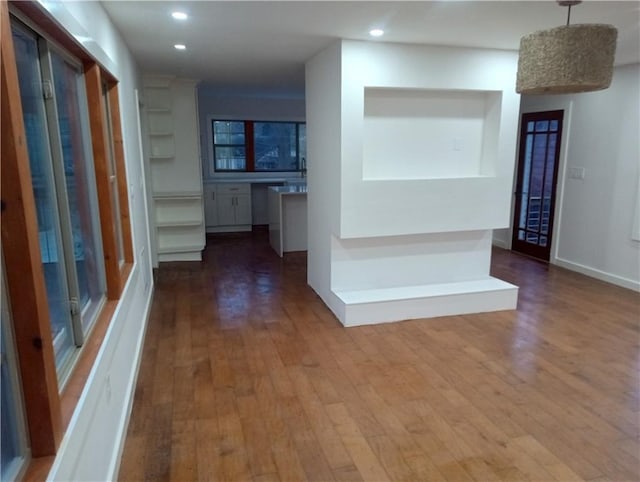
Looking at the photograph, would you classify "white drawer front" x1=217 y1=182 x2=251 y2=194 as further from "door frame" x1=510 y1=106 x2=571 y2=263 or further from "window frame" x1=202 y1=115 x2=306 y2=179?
"door frame" x1=510 y1=106 x2=571 y2=263

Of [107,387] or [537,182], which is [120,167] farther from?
[537,182]

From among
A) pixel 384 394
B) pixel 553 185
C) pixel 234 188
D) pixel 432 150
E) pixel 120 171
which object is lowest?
pixel 384 394

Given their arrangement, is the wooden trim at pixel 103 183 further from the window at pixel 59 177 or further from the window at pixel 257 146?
the window at pixel 257 146

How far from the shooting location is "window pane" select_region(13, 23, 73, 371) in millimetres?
1553

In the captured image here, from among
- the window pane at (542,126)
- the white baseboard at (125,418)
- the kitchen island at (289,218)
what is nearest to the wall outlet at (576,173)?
the window pane at (542,126)

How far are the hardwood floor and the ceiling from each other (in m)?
2.37

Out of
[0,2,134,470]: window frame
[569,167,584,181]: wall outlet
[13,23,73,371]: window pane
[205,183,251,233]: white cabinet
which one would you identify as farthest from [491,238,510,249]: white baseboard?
[0,2,134,470]: window frame

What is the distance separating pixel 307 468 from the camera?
213cm

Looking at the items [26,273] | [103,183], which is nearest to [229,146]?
[103,183]

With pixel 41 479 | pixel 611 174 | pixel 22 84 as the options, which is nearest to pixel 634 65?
pixel 611 174

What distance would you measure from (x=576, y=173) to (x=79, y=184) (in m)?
5.50

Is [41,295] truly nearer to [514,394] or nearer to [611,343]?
[514,394]

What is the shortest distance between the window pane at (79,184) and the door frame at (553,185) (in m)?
5.45

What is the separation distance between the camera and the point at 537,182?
609 cm
